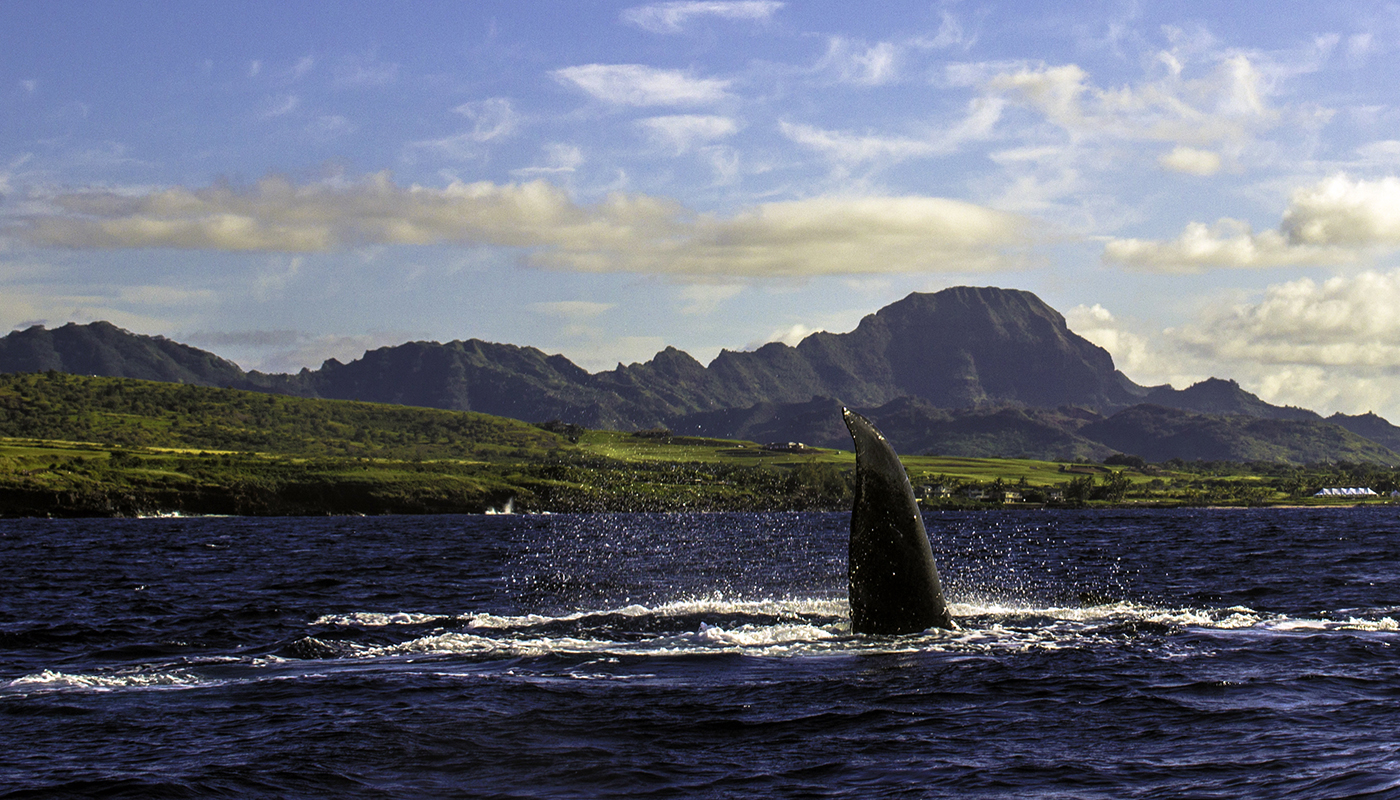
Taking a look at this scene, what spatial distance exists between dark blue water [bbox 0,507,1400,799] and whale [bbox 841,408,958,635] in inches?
29.4

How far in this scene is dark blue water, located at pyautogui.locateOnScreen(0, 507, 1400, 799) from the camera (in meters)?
11.6

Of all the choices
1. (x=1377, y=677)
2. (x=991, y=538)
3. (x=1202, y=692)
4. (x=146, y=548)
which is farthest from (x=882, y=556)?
(x=991, y=538)

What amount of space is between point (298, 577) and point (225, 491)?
13615cm

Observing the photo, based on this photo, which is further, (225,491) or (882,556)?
(225,491)

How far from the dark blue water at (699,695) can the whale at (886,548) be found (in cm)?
75

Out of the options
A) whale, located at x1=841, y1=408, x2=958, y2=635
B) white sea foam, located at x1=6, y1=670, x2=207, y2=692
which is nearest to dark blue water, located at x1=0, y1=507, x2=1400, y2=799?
white sea foam, located at x1=6, y1=670, x2=207, y2=692

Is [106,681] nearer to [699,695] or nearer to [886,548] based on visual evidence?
[699,695]

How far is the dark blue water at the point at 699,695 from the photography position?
1155 centimetres

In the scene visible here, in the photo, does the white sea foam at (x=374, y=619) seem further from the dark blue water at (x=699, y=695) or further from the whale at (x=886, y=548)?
the whale at (x=886, y=548)

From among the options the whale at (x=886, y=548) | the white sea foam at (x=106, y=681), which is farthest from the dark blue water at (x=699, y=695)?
the whale at (x=886, y=548)

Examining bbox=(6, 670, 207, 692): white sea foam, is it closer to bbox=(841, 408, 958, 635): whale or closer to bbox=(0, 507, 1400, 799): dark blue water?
bbox=(0, 507, 1400, 799): dark blue water

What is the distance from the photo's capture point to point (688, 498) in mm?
194750

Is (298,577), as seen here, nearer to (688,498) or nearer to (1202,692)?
(1202,692)

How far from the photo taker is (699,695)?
15797 millimetres
